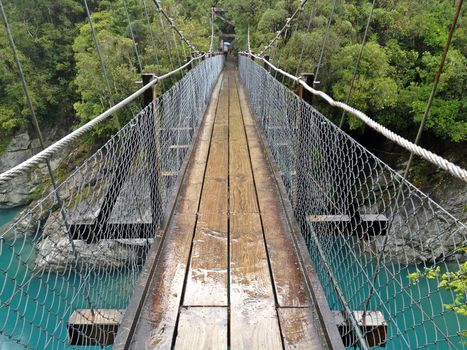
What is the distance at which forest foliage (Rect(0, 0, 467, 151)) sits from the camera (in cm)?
752

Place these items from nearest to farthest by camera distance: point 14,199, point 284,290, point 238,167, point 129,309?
point 129,309 → point 284,290 → point 238,167 → point 14,199

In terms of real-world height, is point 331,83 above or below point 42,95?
above

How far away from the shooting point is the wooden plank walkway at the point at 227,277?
1.03m

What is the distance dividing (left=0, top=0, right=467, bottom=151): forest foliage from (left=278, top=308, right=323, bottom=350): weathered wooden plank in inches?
192

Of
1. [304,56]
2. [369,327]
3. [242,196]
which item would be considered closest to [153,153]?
[242,196]

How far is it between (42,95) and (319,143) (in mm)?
12633

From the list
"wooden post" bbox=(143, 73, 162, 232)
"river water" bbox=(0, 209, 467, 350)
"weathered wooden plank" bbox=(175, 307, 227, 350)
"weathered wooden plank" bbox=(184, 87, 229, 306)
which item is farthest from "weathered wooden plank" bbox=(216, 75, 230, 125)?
"weathered wooden plank" bbox=(175, 307, 227, 350)

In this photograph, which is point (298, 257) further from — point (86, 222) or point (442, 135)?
point (442, 135)

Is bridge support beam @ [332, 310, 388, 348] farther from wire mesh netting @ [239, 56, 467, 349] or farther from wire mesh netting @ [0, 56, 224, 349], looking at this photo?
wire mesh netting @ [0, 56, 224, 349]

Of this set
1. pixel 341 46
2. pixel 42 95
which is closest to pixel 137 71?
pixel 42 95

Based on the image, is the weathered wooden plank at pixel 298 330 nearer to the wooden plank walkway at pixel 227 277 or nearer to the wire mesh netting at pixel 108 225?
the wooden plank walkway at pixel 227 277

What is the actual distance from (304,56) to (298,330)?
7.28 meters

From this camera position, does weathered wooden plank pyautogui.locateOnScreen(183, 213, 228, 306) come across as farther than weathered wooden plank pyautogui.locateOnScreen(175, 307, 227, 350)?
Yes

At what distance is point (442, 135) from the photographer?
7891 millimetres
